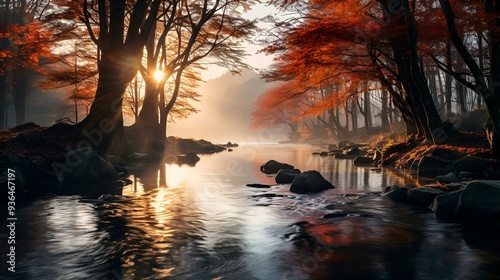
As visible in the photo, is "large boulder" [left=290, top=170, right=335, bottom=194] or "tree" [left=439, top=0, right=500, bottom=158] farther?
"tree" [left=439, top=0, right=500, bottom=158]

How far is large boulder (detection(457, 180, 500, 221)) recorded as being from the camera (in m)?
5.93

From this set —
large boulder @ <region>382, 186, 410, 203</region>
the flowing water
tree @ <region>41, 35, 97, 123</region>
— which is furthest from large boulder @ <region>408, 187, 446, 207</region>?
tree @ <region>41, 35, 97, 123</region>

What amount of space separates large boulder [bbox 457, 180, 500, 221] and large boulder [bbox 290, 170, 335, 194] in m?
3.46

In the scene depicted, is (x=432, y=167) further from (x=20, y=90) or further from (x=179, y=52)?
(x=20, y=90)

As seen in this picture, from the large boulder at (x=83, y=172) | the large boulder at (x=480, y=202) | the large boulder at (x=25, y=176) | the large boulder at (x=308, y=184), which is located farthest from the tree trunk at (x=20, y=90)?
the large boulder at (x=480, y=202)

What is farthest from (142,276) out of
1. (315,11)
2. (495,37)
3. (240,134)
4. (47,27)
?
(240,134)

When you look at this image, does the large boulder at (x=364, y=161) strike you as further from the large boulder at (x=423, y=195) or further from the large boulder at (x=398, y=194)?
the large boulder at (x=423, y=195)

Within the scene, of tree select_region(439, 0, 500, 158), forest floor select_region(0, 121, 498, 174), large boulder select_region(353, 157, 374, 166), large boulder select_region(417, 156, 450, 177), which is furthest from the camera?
large boulder select_region(353, 157, 374, 166)

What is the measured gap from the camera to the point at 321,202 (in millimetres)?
7723

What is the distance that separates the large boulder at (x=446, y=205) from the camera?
21.1ft

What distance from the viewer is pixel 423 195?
7.43m

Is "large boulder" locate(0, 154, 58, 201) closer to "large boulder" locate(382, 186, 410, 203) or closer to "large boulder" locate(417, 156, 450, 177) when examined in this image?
"large boulder" locate(382, 186, 410, 203)

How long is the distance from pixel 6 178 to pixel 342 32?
1000cm

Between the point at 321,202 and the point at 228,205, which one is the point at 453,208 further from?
the point at 228,205
